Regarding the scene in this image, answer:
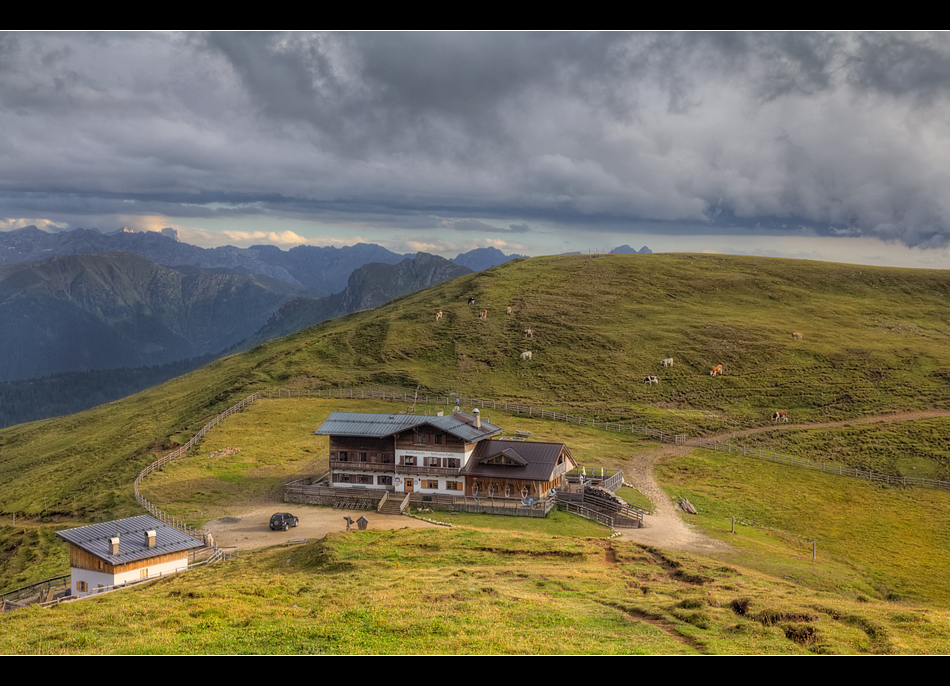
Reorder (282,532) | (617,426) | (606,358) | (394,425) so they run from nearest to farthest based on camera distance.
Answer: (282,532) < (394,425) < (617,426) < (606,358)

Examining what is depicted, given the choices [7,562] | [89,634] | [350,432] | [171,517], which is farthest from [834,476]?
[7,562]

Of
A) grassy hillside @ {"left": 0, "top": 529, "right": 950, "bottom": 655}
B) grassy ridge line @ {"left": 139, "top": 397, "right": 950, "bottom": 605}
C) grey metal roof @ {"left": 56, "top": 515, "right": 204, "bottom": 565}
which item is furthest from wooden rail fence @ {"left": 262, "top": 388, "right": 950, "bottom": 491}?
grey metal roof @ {"left": 56, "top": 515, "right": 204, "bottom": 565}

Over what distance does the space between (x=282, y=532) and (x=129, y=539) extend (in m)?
13.3

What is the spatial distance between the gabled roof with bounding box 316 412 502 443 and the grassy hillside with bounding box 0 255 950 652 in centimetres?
1221

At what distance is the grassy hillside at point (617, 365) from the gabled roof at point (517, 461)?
14.6 meters

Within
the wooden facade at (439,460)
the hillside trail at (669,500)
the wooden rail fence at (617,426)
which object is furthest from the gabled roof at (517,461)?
the wooden rail fence at (617,426)

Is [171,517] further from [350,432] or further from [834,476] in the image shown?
[834,476]

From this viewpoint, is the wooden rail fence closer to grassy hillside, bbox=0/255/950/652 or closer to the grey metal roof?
grassy hillside, bbox=0/255/950/652

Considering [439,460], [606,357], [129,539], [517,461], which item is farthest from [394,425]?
[606,357]

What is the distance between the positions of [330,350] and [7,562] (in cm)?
7362

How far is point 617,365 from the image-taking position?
117062 mm

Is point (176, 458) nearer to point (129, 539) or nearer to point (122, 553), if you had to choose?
point (129, 539)

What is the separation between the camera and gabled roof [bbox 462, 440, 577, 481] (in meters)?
Result: 66.6

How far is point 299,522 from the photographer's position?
60.6 m
